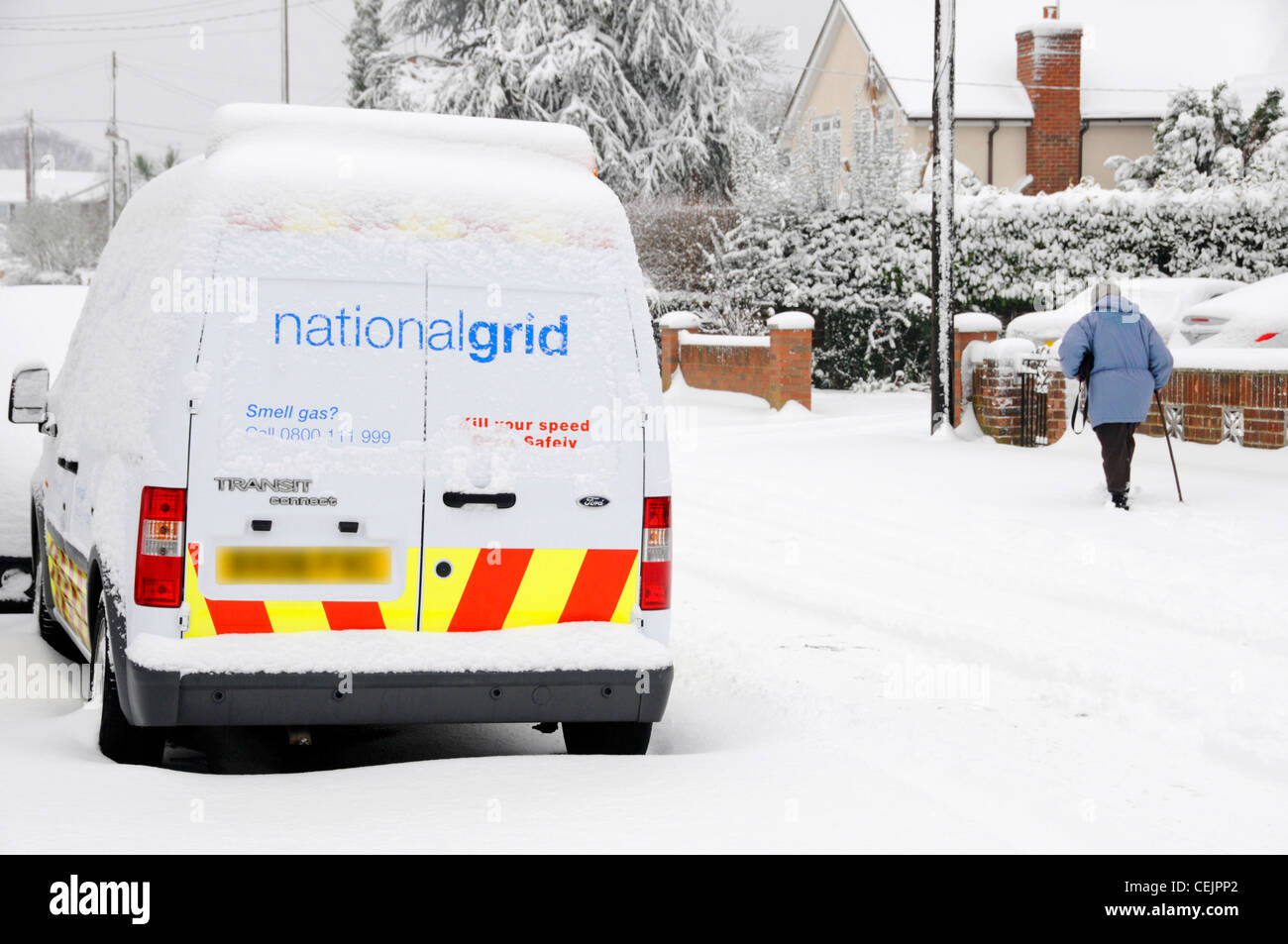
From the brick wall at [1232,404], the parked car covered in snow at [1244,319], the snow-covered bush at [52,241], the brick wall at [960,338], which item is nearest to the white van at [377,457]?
the brick wall at [1232,404]

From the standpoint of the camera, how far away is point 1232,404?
50.3 feet

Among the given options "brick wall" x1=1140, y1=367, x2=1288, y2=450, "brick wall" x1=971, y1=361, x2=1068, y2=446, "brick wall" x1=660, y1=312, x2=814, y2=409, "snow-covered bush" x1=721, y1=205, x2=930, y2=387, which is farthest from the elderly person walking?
"snow-covered bush" x1=721, y1=205, x2=930, y2=387

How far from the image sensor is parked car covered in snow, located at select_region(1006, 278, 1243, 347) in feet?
71.2

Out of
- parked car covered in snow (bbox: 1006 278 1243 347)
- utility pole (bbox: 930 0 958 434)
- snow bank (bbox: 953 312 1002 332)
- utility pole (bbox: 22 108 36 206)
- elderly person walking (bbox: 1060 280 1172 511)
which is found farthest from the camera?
utility pole (bbox: 22 108 36 206)

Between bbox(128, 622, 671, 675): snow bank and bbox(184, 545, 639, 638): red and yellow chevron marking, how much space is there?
0.03 m

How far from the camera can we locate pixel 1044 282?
1048 inches

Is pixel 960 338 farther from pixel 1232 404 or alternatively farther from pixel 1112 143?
pixel 1112 143

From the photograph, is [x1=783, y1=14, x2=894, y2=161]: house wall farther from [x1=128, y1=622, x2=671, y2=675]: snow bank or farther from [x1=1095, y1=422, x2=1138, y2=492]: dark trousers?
[x1=128, y1=622, x2=671, y2=675]: snow bank

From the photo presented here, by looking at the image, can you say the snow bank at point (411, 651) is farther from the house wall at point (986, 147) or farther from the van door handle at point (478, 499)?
the house wall at point (986, 147)

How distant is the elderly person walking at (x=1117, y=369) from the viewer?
40.7 feet

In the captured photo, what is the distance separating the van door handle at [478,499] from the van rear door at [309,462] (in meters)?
0.12

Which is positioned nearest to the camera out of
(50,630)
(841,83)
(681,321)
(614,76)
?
(50,630)

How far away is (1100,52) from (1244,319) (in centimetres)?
2810

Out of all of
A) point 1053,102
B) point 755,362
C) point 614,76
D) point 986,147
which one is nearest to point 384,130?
point 755,362
